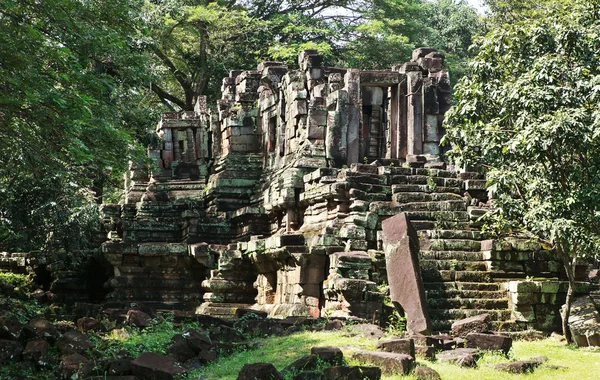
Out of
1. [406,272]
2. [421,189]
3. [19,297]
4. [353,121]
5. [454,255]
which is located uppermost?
[353,121]

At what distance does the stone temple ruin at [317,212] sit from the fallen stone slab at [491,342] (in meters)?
1.18

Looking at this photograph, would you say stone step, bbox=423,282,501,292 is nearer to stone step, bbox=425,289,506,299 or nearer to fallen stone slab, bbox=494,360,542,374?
stone step, bbox=425,289,506,299

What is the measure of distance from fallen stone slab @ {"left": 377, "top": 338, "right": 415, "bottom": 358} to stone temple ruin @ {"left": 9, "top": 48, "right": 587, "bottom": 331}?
2185 millimetres

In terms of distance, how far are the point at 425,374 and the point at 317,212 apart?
986 centimetres

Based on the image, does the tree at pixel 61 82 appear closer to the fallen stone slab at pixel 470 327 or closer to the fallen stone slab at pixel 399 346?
the fallen stone slab at pixel 399 346

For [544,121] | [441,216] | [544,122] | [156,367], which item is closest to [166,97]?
[441,216]

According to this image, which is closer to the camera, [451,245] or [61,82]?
[61,82]

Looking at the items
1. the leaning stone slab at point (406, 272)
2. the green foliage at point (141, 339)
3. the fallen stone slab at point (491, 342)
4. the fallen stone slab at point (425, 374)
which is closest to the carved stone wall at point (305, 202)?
Answer: the leaning stone slab at point (406, 272)

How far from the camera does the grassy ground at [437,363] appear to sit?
1043 cm

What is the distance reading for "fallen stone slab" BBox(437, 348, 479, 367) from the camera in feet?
35.3

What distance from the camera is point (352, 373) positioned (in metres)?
9.43

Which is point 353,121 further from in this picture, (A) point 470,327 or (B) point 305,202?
(A) point 470,327

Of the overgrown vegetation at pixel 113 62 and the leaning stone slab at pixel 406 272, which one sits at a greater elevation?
the overgrown vegetation at pixel 113 62

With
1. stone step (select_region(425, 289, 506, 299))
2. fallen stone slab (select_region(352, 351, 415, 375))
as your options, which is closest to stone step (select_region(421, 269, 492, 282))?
stone step (select_region(425, 289, 506, 299))
